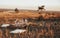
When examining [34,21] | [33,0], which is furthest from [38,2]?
[34,21]

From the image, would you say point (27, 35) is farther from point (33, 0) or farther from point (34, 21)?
point (33, 0)

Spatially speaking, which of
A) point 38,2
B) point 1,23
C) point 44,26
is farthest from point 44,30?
point 1,23

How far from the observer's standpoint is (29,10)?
1.21 metres

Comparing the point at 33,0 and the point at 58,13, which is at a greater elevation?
the point at 33,0

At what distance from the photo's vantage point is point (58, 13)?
1221mm

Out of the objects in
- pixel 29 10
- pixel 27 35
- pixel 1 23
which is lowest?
pixel 27 35

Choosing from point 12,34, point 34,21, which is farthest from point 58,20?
point 12,34

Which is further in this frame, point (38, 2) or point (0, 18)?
A: point (38, 2)

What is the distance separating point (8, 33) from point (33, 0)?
1.28ft

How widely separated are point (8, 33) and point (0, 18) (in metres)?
0.15

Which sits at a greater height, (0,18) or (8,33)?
(0,18)

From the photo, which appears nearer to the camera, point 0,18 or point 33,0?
point 0,18

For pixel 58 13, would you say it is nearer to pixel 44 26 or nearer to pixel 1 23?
pixel 44 26

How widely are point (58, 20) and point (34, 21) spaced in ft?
0.74
